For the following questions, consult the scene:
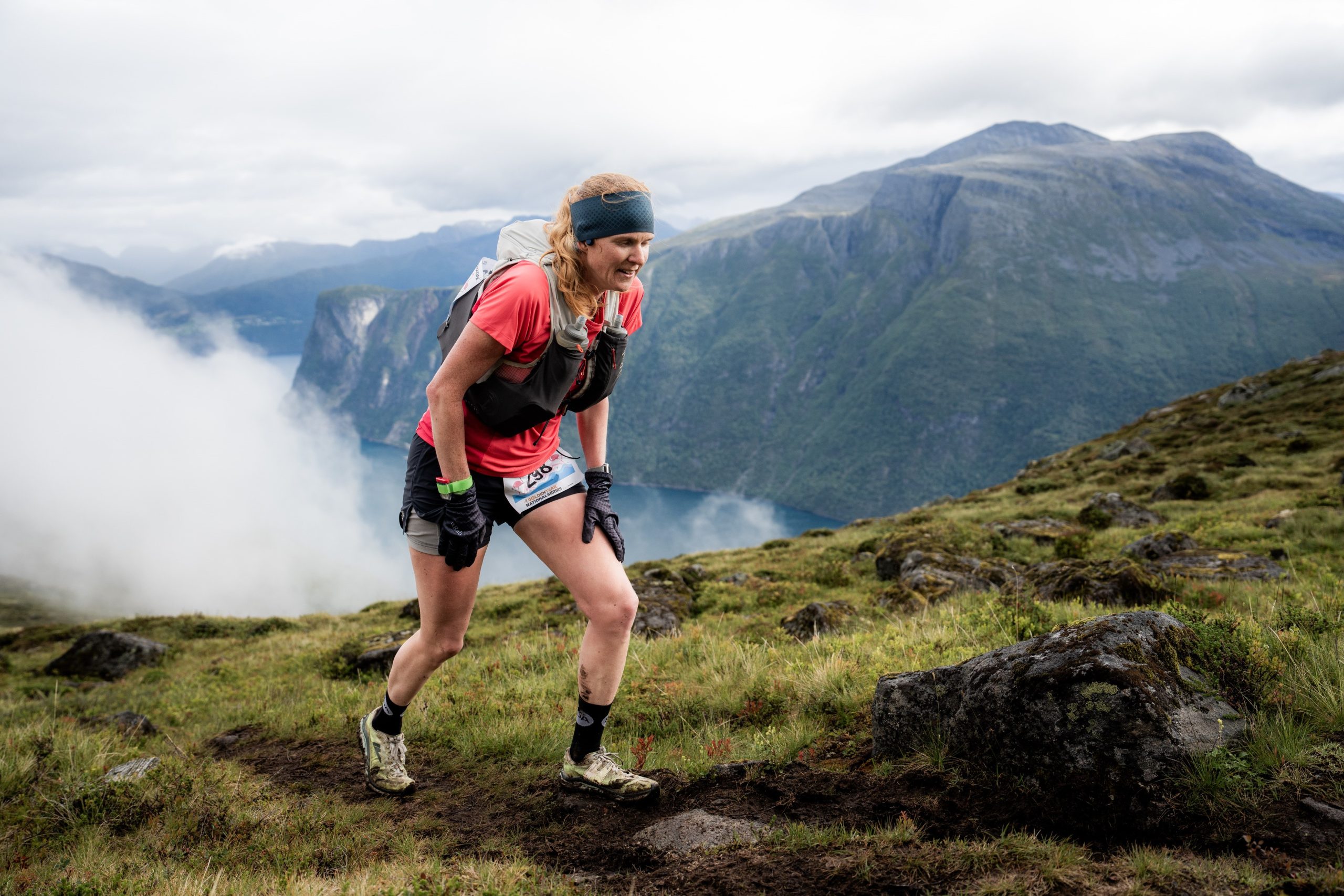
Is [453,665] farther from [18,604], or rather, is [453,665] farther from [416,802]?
[18,604]

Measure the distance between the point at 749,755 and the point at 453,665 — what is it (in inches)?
201

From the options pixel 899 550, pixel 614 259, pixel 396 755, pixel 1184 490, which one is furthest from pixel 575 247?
pixel 1184 490

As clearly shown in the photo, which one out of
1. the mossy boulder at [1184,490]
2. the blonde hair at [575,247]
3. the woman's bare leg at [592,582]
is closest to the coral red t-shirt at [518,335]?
the blonde hair at [575,247]

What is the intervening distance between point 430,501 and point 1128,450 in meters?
40.7

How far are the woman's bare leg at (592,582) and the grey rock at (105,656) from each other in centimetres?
1661

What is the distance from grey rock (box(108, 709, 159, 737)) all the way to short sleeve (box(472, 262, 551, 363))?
6.53 meters

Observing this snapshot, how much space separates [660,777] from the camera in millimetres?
4543

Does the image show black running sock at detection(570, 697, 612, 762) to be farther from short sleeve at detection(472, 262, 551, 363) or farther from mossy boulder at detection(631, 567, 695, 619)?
mossy boulder at detection(631, 567, 695, 619)

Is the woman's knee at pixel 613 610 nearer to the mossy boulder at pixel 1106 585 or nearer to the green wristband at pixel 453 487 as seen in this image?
the green wristband at pixel 453 487

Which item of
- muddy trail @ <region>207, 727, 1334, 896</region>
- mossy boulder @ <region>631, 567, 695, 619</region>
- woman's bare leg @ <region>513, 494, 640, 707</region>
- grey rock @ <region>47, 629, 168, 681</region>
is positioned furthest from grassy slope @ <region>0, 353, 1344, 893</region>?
grey rock @ <region>47, 629, 168, 681</region>

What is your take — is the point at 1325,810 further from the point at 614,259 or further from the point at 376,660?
the point at 376,660

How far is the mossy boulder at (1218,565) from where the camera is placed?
866 cm

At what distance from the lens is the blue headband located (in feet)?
13.1

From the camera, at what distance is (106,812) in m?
4.63
